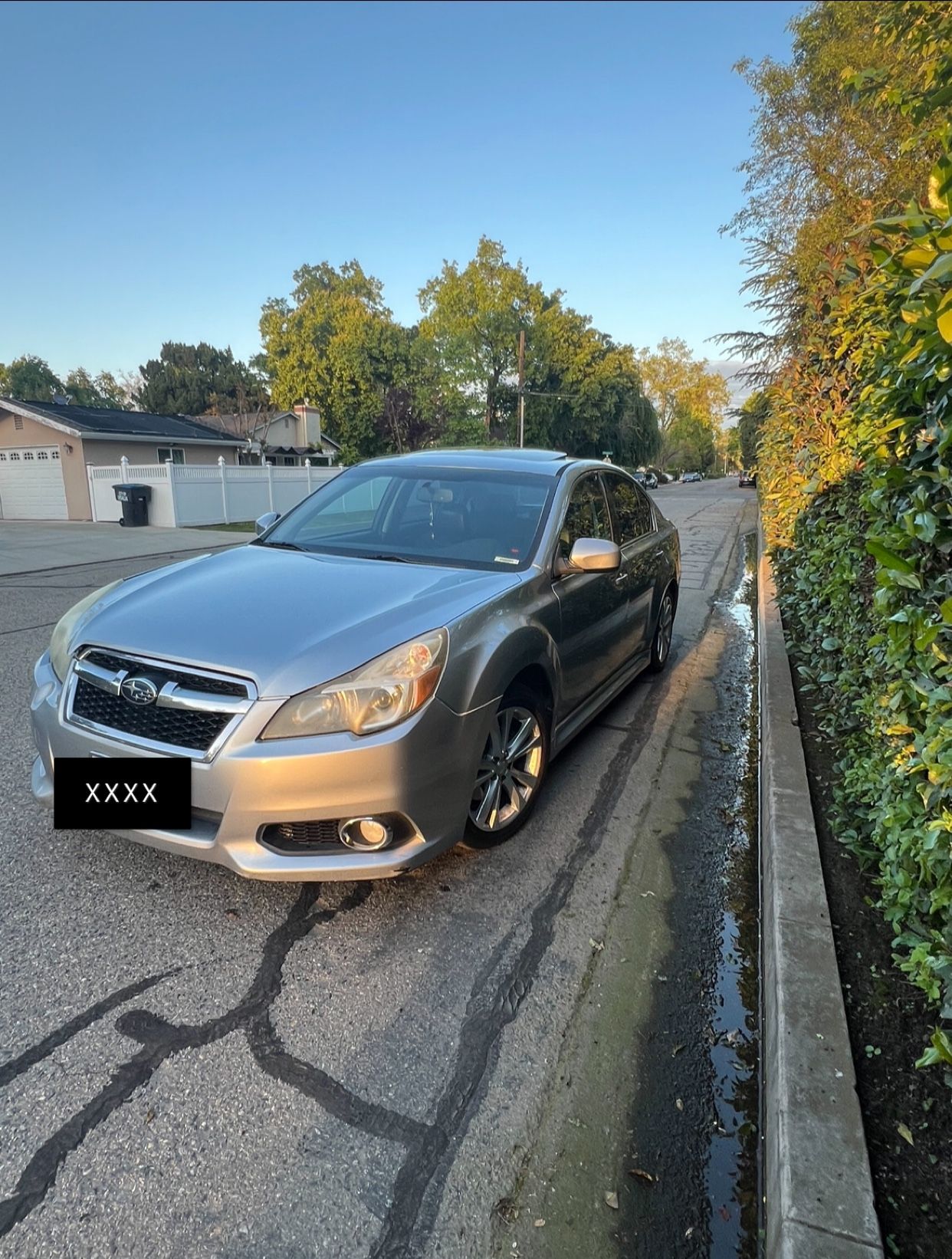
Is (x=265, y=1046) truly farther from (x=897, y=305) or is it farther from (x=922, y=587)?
(x=897, y=305)

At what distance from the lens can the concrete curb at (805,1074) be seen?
4.68ft

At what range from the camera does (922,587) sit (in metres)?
2.15

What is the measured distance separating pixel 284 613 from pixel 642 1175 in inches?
80.2

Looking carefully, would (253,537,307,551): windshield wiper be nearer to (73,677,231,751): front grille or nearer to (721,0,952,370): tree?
(73,677,231,751): front grille

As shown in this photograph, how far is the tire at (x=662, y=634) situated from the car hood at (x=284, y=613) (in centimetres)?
272

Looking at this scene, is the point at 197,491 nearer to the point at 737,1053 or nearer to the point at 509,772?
the point at 509,772

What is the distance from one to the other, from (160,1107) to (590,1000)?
51.5 inches

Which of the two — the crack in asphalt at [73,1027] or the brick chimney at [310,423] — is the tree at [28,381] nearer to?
the brick chimney at [310,423]

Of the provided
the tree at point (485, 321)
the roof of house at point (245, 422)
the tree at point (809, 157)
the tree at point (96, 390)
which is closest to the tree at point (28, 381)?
the tree at point (96, 390)

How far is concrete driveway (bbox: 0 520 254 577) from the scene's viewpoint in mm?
12770

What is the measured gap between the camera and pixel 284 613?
2.64 meters

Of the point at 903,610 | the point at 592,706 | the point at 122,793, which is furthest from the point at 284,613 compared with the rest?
the point at 903,610

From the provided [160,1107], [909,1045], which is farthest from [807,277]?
[160,1107]

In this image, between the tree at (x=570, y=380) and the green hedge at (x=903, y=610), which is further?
the tree at (x=570, y=380)
